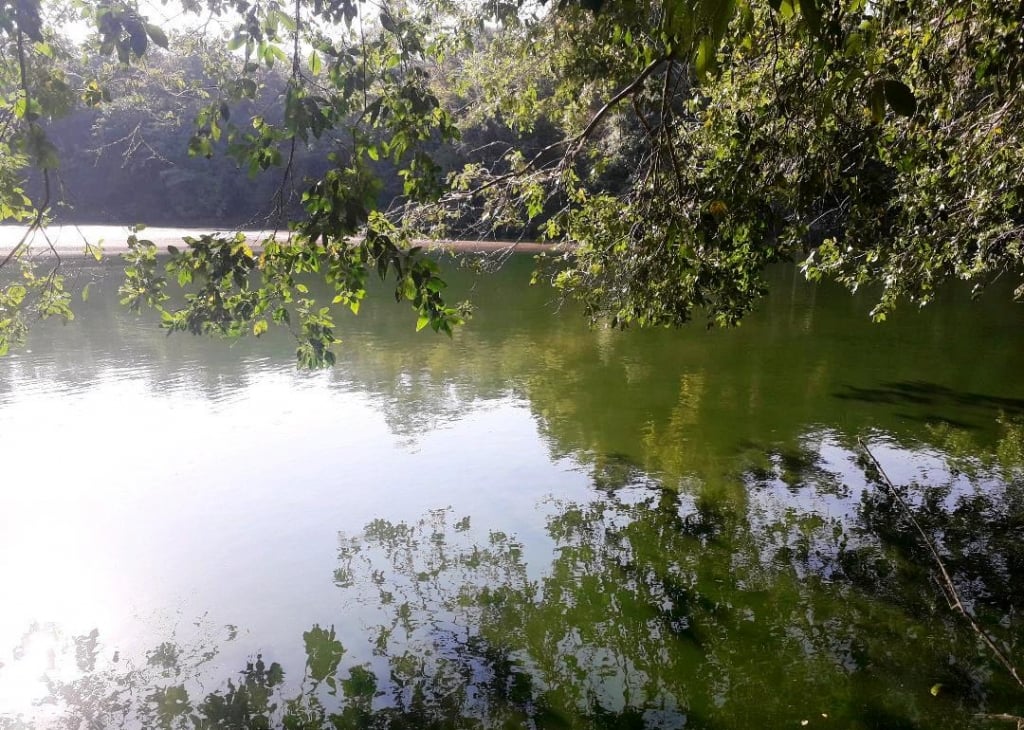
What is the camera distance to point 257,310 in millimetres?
3055

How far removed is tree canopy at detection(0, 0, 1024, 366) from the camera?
8.39 feet

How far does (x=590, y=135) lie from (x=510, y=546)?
95.6 inches

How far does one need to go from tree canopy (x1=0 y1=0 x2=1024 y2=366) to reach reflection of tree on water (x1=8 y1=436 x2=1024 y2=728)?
1.43m

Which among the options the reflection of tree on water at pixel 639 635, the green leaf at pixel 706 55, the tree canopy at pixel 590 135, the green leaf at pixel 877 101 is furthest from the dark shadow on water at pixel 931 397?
the green leaf at pixel 706 55

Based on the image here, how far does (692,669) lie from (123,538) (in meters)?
3.68

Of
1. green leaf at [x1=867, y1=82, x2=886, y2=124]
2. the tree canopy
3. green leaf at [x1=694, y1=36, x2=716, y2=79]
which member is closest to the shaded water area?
the tree canopy

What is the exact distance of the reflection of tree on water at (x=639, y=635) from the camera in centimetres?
314

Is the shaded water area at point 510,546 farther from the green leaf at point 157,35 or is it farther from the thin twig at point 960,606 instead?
the green leaf at point 157,35

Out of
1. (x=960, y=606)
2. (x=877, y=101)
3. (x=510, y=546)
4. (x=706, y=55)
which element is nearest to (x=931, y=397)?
(x=510, y=546)

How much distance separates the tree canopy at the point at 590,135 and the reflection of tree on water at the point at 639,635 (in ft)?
4.69

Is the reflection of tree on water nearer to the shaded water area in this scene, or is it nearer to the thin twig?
the shaded water area

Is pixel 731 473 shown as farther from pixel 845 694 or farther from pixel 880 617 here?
pixel 845 694

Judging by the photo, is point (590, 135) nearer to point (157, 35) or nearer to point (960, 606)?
point (157, 35)

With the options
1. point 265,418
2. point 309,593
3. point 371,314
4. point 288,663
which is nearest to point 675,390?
point 265,418
